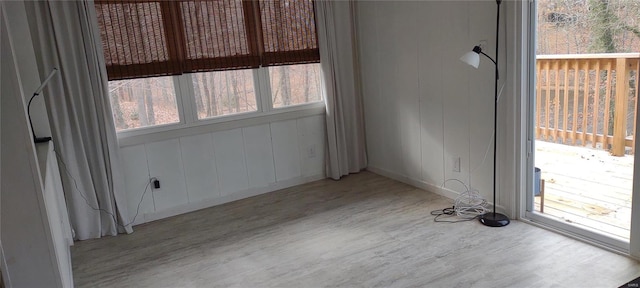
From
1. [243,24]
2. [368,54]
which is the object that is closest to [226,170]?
[243,24]

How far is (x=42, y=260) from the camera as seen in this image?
189 cm

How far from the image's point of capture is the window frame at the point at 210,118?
377cm

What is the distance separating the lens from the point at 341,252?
3.01 meters

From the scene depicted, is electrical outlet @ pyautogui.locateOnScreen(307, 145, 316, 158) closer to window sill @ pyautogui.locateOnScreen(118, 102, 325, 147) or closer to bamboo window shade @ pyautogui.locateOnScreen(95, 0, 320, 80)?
window sill @ pyautogui.locateOnScreen(118, 102, 325, 147)

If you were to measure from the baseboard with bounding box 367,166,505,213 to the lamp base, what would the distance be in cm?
12

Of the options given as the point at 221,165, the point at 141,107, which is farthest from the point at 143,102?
the point at 221,165

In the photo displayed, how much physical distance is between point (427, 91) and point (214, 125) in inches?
74.3

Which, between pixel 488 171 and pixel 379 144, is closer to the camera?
pixel 488 171

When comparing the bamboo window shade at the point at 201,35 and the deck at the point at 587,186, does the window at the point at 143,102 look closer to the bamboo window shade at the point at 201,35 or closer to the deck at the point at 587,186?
the bamboo window shade at the point at 201,35

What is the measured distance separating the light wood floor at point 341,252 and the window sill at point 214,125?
2.32 feet

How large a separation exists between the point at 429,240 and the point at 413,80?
156 centimetres

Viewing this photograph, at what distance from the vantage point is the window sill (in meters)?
3.72

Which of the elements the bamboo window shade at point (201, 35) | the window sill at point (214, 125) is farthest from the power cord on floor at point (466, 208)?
the bamboo window shade at point (201, 35)

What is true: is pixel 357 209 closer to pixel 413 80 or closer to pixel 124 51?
pixel 413 80
